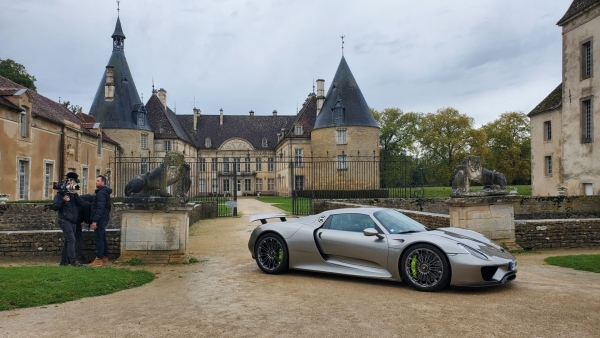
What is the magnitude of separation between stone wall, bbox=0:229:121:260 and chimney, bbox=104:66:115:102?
3644 cm

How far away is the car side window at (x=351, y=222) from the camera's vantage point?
659 cm

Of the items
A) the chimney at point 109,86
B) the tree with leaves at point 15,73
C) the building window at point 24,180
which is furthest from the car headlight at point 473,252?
the chimney at point 109,86

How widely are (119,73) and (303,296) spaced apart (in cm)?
4384

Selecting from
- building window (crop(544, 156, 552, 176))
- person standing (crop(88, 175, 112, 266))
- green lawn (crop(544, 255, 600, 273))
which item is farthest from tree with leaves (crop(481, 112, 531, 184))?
person standing (crop(88, 175, 112, 266))

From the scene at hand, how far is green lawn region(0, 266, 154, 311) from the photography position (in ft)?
17.5

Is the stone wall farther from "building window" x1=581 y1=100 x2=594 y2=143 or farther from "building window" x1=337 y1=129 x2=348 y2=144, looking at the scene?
"building window" x1=337 y1=129 x2=348 y2=144

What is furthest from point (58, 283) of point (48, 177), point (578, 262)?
point (48, 177)

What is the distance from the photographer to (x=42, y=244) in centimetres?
873

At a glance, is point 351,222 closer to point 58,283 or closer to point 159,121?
point 58,283

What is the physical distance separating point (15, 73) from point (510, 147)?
53076 millimetres

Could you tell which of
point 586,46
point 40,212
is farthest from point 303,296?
point 586,46

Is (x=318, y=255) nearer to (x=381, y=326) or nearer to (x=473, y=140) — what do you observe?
(x=381, y=326)

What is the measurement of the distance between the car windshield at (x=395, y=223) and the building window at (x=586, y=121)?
21.0m

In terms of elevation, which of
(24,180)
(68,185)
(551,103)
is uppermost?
(551,103)
